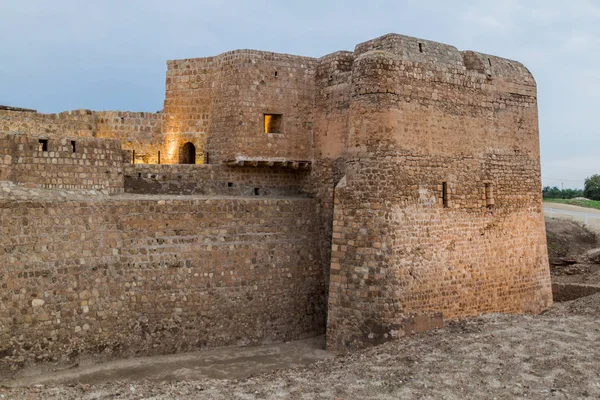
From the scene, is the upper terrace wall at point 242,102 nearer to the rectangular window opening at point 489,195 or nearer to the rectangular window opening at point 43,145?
the rectangular window opening at point 43,145

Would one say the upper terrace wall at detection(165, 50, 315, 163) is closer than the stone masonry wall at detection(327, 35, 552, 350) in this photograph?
No

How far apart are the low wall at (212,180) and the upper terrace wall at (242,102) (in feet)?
1.55

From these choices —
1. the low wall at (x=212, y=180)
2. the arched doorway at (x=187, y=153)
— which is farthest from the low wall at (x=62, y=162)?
the arched doorway at (x=187, y=153)

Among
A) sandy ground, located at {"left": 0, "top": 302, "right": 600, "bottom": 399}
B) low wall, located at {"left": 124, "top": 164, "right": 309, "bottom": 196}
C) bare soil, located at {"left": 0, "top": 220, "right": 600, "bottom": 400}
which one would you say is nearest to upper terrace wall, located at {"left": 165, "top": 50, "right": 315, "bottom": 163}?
low wall, located at {"left": 124, "top": 164, "right": 309, "bottom": 196}

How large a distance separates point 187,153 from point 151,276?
474 cm

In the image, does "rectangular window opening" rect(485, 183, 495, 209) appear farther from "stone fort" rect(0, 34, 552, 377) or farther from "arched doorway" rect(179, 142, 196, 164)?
"arched doorway" rect(179, 142, 196, 164)

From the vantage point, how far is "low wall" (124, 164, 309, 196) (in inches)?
507

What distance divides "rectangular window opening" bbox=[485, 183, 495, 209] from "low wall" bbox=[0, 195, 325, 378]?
13.1 ft

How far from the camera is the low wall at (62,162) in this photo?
10516mm

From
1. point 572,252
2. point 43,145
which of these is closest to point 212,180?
point 43,145

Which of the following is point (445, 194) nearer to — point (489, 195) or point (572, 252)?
point (489, 195)

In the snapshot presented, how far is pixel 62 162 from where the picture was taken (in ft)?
35.9

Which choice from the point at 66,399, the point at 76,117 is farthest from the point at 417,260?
the point at 76,117

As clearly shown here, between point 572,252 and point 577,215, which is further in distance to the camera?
point 577,215
